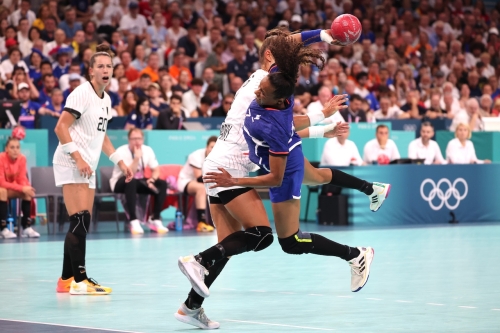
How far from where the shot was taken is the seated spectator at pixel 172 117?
16.8 meters

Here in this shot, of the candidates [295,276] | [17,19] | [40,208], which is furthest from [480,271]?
[17,19]

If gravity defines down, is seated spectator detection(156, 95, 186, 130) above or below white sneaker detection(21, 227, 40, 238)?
above

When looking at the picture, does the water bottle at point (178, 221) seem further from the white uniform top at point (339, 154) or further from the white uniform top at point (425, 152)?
the white uniform top at point (425, 152)

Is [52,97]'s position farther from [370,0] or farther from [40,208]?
[370,0]

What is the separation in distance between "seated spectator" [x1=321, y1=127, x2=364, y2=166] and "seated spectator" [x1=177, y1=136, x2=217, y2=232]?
2150mm

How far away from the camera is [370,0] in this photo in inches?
1019

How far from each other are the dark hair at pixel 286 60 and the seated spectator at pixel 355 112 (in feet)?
37.5

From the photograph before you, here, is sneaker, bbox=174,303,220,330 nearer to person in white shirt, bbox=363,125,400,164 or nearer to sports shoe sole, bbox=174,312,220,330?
sports shoe sole, bbox=174,312,220,330

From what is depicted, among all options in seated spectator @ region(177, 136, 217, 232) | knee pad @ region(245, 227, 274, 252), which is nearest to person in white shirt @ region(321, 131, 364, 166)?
seated spectator @ region(177, 136, 217, 232)

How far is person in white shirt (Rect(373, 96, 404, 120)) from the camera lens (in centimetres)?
1960

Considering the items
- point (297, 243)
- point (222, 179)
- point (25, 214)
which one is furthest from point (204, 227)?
point (222, 179)

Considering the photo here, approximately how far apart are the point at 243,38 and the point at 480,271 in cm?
1304

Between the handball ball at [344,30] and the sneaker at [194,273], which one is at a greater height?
the handball ball at [344,30]

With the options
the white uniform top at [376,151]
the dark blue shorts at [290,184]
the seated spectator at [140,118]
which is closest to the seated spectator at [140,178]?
the seated spectator at [140,118]
